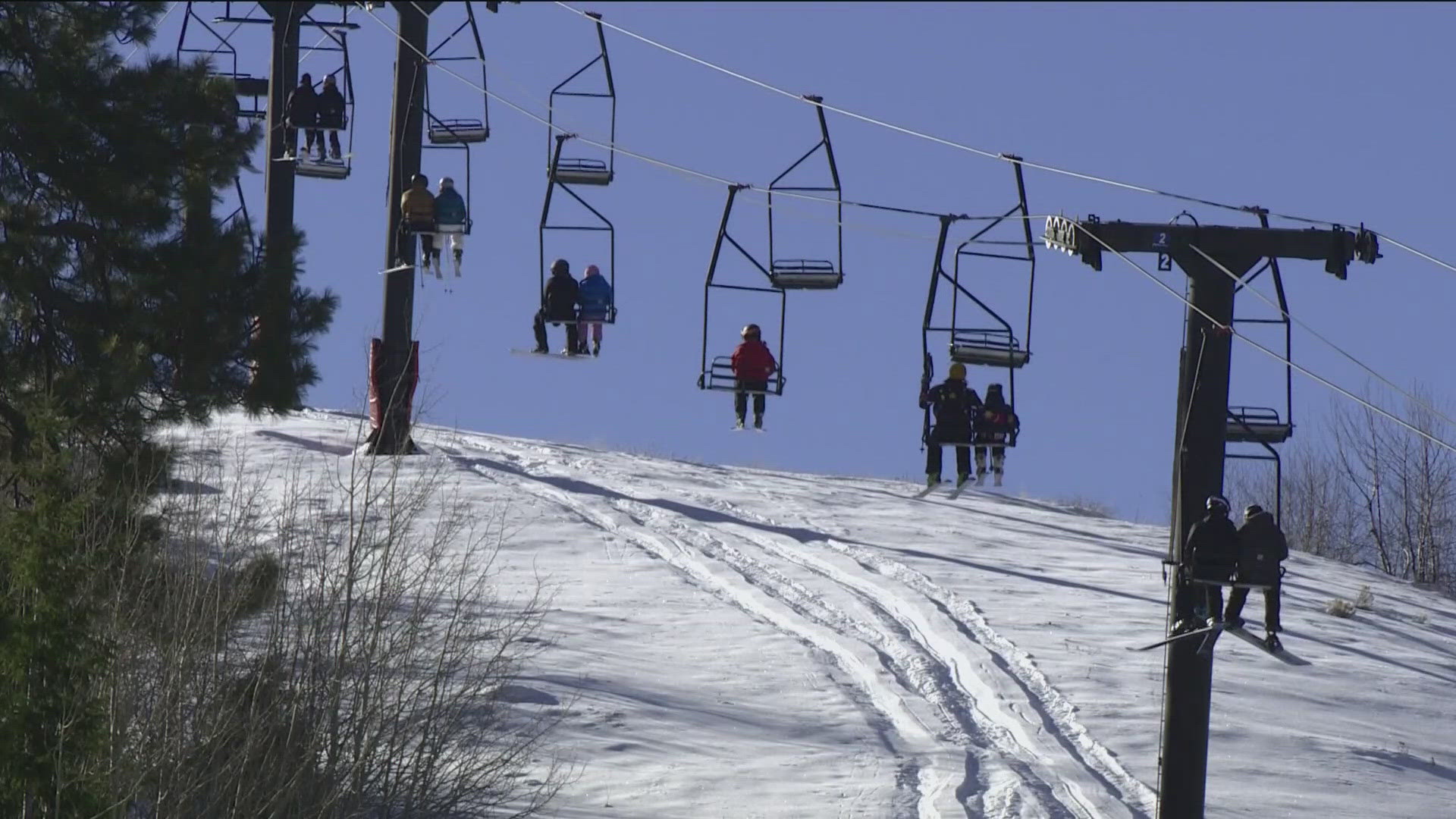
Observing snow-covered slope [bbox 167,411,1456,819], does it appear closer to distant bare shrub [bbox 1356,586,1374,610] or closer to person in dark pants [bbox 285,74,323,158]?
distant bare shrub [bbox 1356,586,1374,610]

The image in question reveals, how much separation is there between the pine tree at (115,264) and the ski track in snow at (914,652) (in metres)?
7.97

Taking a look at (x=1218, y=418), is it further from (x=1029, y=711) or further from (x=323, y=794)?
(x=323, y=794)

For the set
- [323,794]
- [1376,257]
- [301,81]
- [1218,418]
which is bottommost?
[323,794]

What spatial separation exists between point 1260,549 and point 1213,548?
423 millimetres

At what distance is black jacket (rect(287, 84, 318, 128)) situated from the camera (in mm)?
29875

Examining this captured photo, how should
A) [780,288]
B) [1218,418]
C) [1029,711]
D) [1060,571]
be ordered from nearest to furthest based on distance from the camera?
1. [1218,418]
2. [780,288]
3. [1029,711]
4. [1060,571]

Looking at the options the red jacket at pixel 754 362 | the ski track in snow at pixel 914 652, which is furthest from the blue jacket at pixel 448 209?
the red jacket at pixel 754 362

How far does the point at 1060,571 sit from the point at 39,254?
1712cm

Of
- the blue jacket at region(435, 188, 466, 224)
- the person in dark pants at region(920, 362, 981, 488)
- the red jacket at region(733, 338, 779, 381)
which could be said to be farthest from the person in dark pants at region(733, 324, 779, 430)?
the blue jacket at region(435, 188, 466, 224)

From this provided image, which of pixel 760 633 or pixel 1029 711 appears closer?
pixel 1029 711

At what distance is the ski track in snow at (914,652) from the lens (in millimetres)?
19875

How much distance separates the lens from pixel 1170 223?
16.2 meters

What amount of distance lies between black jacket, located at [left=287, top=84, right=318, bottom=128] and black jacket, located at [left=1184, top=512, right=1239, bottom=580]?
17986mm

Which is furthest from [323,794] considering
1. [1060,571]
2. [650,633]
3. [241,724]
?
[1060,571]
